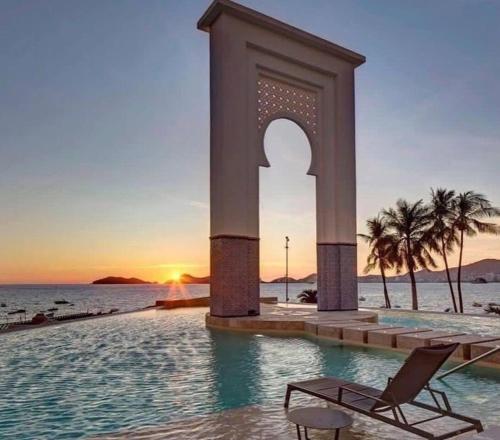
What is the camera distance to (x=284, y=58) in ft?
48.8

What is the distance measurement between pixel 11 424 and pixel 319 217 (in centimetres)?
1243

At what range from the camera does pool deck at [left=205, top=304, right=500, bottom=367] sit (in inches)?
300

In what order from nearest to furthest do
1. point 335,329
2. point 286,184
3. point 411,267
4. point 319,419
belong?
point 319,419 < point 335,329 < point 286,184 < point 411,267

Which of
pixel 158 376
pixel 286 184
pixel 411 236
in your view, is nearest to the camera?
pixel 158 376

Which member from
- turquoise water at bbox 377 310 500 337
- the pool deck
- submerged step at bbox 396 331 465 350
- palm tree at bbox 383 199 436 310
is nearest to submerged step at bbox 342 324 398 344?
the pool deck

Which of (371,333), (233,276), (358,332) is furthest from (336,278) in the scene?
(371,333)

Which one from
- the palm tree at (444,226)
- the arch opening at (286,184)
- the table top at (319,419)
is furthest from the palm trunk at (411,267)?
the table top at (319,419)

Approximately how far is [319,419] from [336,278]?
1241 centimetres

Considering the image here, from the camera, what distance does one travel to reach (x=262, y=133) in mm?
14117

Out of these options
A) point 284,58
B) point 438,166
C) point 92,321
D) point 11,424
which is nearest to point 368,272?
point 438,166

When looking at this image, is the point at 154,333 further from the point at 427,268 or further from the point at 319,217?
the point at 427,268

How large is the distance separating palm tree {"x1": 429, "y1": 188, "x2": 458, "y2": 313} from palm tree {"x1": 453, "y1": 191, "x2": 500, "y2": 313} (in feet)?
0.84

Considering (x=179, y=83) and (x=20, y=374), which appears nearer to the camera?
(x=20, y=374)

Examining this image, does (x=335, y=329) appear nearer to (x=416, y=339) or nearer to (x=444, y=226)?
(x=416, y=339)
